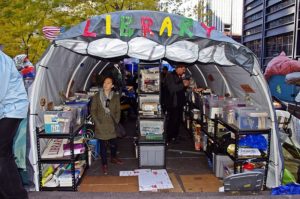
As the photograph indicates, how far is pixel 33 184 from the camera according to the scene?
5.04 m

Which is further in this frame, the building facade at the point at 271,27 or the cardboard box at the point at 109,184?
the building facade at the point at 271,27

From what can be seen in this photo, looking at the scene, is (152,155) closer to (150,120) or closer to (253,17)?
(150,120)

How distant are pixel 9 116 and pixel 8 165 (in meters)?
0.64

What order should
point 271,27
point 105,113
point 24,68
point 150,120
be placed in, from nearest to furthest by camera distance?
point 105,113
point 150,120
point 24,68
point 271,27

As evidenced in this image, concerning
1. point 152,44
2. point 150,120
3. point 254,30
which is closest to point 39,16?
point 150,120

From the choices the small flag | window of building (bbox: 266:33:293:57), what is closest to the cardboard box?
the small flag

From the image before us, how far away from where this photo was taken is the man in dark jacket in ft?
27.5

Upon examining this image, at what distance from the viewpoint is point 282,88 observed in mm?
8172

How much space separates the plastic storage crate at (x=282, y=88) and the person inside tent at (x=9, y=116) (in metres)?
6.34

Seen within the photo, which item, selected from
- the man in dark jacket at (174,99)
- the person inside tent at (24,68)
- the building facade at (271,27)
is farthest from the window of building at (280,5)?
the person inside tent at (24,68)

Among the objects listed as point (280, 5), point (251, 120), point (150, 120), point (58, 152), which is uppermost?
point (280, 5)

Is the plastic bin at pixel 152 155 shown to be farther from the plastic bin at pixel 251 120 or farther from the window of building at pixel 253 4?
the window of building at pixel 253 4

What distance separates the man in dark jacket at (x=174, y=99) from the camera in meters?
8.38

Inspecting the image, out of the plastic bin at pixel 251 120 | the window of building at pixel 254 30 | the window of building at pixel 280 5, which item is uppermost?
the window of building at pixel 280 5
